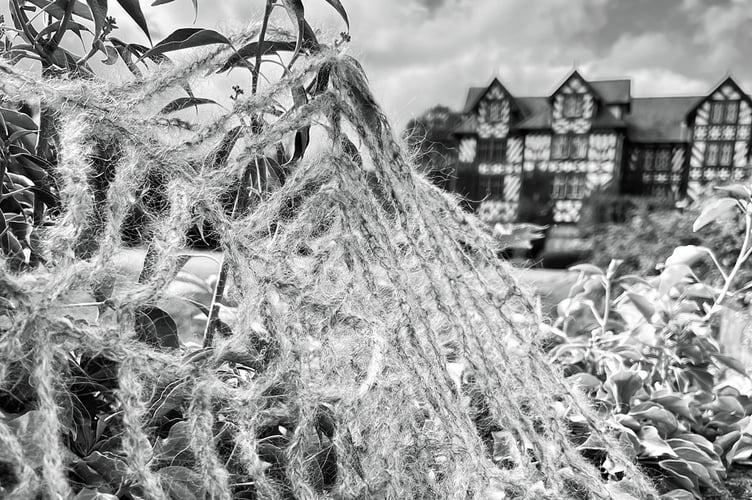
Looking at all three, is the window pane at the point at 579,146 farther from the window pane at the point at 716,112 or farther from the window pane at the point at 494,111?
the window pane at the point at 716,112

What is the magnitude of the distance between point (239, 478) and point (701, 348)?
73cm

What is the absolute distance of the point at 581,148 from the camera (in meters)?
13.5

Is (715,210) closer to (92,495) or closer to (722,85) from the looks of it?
(92,495)

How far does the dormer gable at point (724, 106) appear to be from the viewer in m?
13.1

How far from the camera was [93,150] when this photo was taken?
32 cm

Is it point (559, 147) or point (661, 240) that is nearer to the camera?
point (661, 240)

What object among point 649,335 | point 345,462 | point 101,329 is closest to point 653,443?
point 649,335

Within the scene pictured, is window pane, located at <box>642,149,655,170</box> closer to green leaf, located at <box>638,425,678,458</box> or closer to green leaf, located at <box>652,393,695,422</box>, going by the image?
green leaf, located at <box>652,393,695,422</box>

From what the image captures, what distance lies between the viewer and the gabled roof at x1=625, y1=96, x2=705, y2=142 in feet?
46.1

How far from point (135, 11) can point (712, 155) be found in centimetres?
1444

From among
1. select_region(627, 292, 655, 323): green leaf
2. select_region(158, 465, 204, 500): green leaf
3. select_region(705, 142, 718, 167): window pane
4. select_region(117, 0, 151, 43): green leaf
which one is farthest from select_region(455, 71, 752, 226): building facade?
select_region(158, 465, 204, 500): green leaf

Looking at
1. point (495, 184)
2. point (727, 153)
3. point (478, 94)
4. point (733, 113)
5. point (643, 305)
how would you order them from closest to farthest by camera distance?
point (643, 305) < point (727, 153) < point (733, 113) < point (495, 184) < point (478, 94)

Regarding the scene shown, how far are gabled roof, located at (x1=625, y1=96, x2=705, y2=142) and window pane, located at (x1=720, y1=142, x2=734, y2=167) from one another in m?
0.96

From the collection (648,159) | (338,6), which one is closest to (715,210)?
(338,6)
